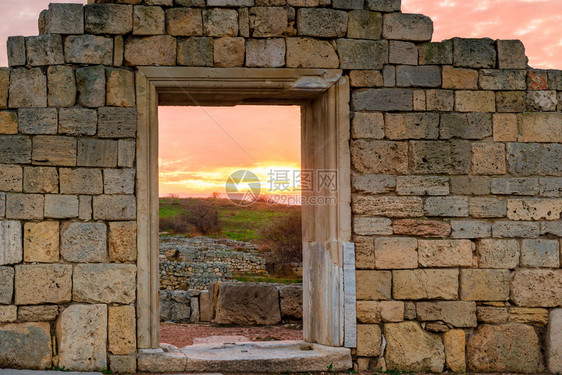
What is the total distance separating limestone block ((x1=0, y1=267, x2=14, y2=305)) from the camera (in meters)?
5.06

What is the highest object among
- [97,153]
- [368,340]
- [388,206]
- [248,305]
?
[97,153]

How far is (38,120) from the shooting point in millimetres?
5199

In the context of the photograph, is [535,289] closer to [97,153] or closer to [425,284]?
[425,284]

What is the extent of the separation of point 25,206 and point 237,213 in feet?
73.1

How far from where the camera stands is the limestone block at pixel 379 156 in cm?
546

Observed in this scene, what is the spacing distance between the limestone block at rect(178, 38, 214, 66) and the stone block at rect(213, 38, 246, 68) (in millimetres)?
107

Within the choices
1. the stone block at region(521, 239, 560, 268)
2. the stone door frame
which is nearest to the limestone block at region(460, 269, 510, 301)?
the stone block at region(521, 239, 560, 268)

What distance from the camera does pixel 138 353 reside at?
5.18 metres

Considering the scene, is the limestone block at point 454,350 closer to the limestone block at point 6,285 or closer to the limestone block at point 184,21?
the limestone block at point 184,21

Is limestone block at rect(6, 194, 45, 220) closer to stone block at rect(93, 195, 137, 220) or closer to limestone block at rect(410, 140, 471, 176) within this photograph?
stone block at rect(93, 195, 137, 220)

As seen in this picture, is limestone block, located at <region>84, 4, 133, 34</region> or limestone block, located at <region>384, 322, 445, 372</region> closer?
limestone block, located at <region>84, 4, 133, 34</region>

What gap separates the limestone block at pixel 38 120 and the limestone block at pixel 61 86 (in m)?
0.10

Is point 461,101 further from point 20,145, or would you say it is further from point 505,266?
point 20,145

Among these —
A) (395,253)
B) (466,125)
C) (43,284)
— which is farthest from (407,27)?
(43,284)
